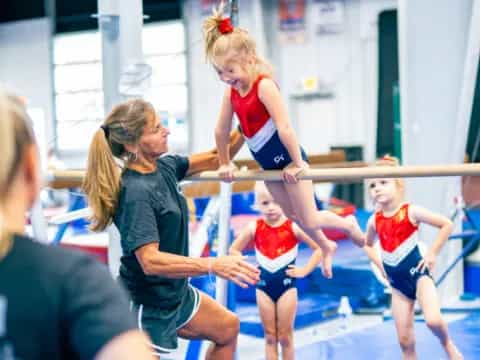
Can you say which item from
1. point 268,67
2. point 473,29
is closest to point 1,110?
point 268,67

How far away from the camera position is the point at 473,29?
191 inches

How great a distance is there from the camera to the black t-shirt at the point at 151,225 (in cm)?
242

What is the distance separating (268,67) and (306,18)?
9.62 m

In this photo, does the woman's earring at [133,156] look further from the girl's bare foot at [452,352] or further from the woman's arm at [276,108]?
the girl's bare foot at [452,352]

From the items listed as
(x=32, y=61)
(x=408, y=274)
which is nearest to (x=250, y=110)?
(x=408, y=274)

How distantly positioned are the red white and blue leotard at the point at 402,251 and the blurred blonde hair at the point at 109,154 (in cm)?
139

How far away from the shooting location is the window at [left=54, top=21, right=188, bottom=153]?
13227 millimetres

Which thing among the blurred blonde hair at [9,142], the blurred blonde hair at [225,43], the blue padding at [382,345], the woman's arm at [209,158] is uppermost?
the blurred blonde hair at [225,43]

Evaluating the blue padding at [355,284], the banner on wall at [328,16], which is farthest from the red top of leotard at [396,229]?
the banner on wall at [328,16]

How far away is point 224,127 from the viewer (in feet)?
9.61

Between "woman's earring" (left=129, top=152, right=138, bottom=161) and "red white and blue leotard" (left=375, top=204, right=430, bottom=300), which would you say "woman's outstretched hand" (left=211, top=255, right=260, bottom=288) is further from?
"red white and blue leotard" (left=375, top=204, right=430, bottom=300)

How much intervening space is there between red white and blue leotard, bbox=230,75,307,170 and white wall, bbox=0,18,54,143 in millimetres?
11735

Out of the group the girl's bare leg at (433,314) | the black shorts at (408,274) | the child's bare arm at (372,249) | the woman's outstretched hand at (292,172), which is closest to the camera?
the woman's outstretched hand at (292,172)

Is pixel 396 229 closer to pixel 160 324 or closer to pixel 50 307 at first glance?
pixel 160 324
